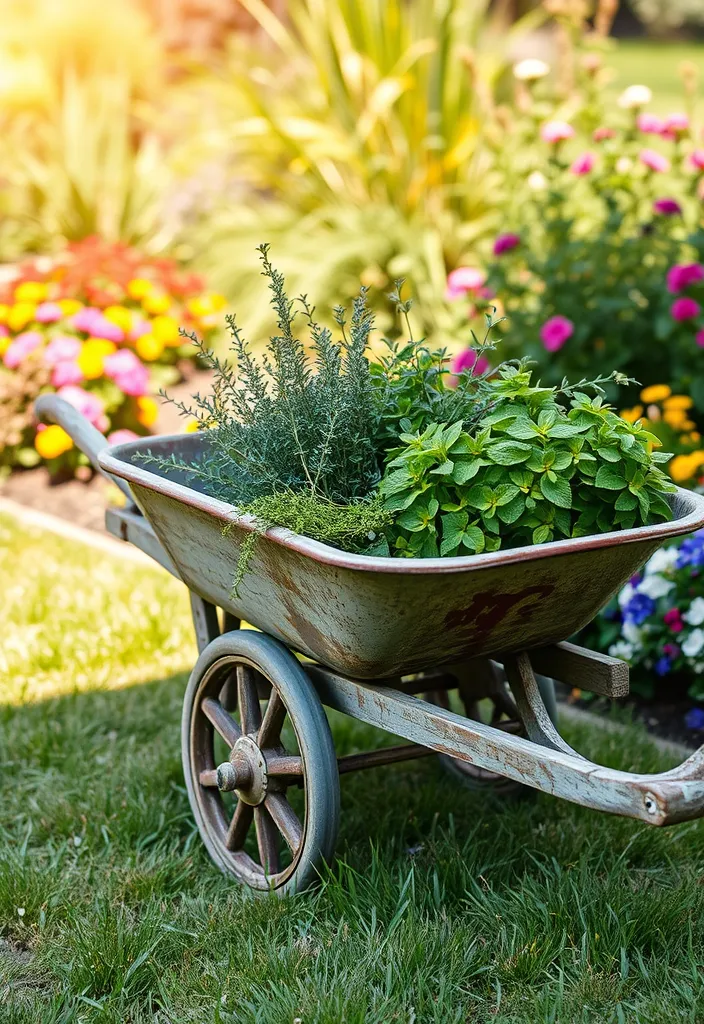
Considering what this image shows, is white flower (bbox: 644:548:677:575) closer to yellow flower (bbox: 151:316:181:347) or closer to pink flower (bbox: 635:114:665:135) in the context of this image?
pink flower (bbox: 635:114:665:135)

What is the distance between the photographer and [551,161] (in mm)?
3965

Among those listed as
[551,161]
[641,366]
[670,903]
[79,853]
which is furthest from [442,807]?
[551,161]

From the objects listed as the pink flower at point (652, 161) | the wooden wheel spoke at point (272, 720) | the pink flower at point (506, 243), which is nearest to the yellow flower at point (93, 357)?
the pink flower at point (506, 243)

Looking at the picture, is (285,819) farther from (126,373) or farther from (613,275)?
(126,373)

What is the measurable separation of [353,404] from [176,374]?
354 cm

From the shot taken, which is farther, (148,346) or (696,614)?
(148,346)

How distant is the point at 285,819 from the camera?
212 cm

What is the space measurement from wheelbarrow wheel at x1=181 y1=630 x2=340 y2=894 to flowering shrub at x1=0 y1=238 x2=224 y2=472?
7.81 feet

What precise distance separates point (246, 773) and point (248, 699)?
0.47 feet

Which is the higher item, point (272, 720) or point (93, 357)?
point (272, 720)

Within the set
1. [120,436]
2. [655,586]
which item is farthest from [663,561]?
[120,436]

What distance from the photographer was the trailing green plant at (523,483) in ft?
6.02

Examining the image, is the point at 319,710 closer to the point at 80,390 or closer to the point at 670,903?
the point at 670,903

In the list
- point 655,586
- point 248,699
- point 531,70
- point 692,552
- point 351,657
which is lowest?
point 655,586
